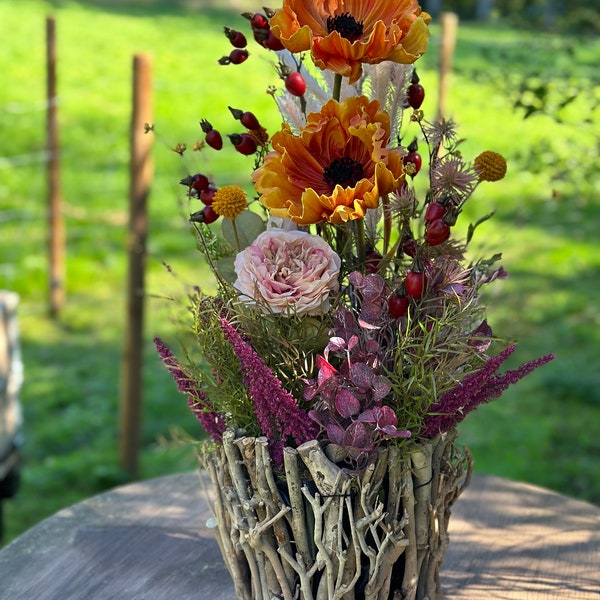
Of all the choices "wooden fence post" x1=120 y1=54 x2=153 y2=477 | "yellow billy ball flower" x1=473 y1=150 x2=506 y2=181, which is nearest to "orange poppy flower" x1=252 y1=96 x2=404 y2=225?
"yellow billy ball flower" x1=473 y1=150 x2=506 y2=181

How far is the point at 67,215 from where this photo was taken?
525 centimetres

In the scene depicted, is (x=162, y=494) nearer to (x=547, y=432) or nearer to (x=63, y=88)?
(x=547, y=432)

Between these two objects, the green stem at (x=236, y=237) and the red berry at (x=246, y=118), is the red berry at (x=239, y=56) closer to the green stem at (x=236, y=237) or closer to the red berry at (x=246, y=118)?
the red berry at (x=246, y=118)

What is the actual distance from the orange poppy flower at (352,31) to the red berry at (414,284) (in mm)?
238

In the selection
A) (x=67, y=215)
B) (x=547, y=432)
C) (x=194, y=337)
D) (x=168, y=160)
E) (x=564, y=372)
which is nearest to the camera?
(x=194, y=337)

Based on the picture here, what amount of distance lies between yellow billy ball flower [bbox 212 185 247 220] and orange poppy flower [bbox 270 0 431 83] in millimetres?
178

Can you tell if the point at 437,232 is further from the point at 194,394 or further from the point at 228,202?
the point at 194,394

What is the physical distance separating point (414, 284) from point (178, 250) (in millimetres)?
4014

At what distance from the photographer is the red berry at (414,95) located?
1178 millimetres

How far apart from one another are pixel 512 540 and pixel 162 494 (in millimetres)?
652

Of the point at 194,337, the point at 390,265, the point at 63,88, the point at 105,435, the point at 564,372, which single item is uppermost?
the point at 63,88

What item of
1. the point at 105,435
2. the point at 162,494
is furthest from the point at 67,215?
the point at 162,494

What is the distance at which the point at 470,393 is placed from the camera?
1134 mm

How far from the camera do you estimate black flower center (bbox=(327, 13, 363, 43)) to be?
3.61ft
